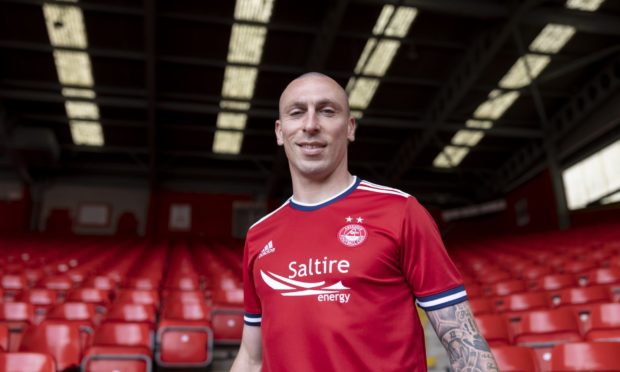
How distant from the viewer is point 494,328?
356cm

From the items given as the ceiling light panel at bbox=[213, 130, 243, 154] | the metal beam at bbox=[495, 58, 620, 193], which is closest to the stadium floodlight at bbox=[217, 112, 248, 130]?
the ceiling light panel at bbox=[213, 130, 243, 154]

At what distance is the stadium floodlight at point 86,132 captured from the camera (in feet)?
44.2

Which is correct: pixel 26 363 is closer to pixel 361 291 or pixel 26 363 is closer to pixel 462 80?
pixel 361 291

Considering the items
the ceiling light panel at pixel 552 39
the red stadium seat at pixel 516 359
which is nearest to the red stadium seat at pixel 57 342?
the red stadium seat at pixel 516 359

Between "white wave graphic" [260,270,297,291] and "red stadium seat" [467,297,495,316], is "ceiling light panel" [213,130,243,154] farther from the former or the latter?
"white wave graphic" [260,270,297,291]

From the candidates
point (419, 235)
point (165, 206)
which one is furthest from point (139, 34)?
point (419, 235)

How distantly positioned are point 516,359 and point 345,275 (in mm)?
2048

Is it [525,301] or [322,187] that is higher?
[322,187]

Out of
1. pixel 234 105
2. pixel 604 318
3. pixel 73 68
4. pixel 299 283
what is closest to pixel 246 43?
pixel 234 105

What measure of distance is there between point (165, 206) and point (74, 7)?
8.92 meters

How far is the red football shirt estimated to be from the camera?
1.03 m

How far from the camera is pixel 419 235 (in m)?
1.05

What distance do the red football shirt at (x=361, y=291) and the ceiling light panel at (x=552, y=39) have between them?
11262 mm

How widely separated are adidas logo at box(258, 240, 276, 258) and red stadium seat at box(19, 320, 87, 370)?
8.13 ft
